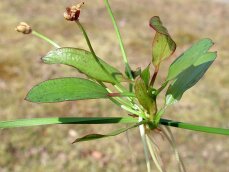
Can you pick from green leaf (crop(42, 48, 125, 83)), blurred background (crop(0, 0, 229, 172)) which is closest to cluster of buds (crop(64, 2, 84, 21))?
green leaf (crop(42, 48, 125, 83))

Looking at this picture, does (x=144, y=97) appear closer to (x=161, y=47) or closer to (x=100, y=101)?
(x=161, y=47)

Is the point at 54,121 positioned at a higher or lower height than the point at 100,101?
higher

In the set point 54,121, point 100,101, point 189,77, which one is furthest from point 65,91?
point 100,101

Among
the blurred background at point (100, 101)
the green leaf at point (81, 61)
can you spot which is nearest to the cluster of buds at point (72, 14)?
the green leaf at point (81, 61)

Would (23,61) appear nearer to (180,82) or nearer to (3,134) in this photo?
(3,134)

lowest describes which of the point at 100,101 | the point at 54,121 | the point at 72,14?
the point at 100,101

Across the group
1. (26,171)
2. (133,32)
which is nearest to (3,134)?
(26,171)
